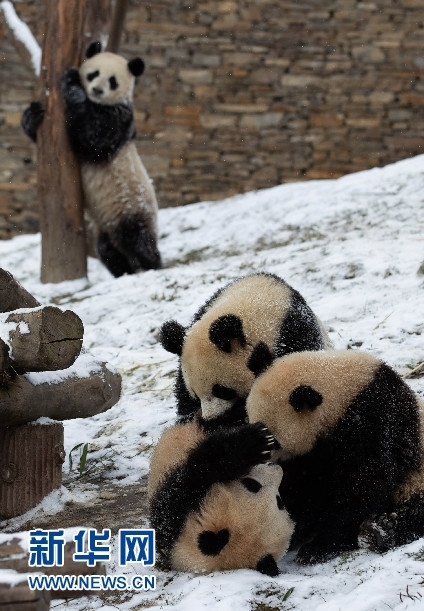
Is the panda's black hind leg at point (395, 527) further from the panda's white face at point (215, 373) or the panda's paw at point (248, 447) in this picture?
the panda's white face at point (215, 373)

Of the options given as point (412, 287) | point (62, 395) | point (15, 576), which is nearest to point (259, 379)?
point (62, 395)

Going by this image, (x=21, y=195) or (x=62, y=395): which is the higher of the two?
(x=62, y=395)

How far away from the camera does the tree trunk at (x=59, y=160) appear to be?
7199mm

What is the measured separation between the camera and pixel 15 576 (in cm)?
178

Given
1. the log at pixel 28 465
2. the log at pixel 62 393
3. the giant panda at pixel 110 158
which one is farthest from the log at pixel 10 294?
the giant panda at pixel 110 158

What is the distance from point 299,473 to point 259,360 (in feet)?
1.54

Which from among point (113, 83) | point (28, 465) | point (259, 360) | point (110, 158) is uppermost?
point (113, 83)

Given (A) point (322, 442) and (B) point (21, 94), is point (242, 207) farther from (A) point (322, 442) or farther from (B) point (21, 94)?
(A) point (322, 442)

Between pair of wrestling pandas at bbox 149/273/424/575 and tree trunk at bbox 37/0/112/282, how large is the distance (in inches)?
183

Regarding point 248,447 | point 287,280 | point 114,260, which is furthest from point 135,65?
point 248,447

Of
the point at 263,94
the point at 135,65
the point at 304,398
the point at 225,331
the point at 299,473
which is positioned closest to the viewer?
the point at 304,398

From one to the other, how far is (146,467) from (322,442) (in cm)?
115

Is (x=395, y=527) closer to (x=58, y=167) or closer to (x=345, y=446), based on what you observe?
(x=345, y=446)

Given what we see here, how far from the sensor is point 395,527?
2648 mm
